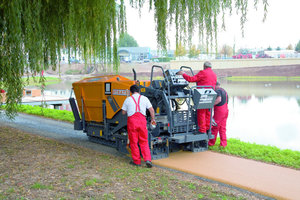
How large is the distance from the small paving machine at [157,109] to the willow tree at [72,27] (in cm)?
155

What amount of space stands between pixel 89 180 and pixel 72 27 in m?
2.71

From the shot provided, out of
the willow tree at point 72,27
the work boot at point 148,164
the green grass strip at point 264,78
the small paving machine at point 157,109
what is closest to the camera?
the willow tree at point 72,27

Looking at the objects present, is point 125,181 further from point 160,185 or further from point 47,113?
point 47,113

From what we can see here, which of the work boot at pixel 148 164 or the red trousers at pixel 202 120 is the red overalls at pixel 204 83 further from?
the work boot at pixel 148 164

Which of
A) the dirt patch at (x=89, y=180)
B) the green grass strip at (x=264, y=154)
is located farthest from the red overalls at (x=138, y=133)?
the green grass strip at (x=264, y=154)

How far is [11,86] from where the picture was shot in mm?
5340

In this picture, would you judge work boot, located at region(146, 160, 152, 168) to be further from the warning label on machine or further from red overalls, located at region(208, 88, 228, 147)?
red overalls, located at region(208, 88, 228, 147)

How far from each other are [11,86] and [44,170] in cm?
167

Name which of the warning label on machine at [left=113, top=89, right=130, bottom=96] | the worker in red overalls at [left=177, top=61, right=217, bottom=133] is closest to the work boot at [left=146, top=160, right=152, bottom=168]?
the worker in red overalls at [left=177, top=61, right=217, bottom=133]

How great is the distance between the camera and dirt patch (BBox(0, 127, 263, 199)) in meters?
4.68

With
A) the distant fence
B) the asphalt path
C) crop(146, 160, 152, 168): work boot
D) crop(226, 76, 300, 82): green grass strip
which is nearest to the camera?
crop(146, 160, 152, 168): work boot

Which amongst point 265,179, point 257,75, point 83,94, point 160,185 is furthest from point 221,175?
point 257,75

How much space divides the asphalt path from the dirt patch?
119 cm

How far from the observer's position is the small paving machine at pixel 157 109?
684cm
